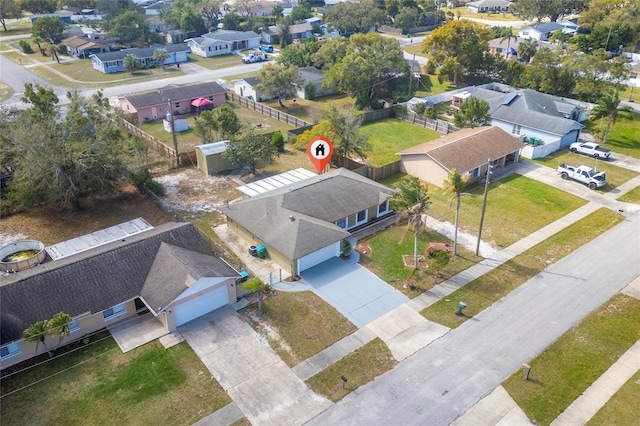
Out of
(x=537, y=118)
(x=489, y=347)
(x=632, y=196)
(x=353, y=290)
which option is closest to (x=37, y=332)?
(x=353, y=290)

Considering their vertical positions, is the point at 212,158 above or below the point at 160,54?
below

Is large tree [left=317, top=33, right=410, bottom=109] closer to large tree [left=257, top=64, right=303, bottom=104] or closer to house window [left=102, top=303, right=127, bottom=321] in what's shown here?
large tree [left=257, top=64, right=303, bottom=104]

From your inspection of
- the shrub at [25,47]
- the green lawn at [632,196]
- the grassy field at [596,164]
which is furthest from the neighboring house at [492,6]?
the shrub at [25,47]

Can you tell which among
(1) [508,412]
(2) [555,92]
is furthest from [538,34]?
(1) [508,412]

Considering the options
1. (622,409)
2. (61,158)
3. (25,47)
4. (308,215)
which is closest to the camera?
(622,409)

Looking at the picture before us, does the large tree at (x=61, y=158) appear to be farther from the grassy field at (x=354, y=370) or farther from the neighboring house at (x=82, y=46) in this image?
the neighboring house at (x=82, y=46)

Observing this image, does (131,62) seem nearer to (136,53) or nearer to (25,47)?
(136,53)
